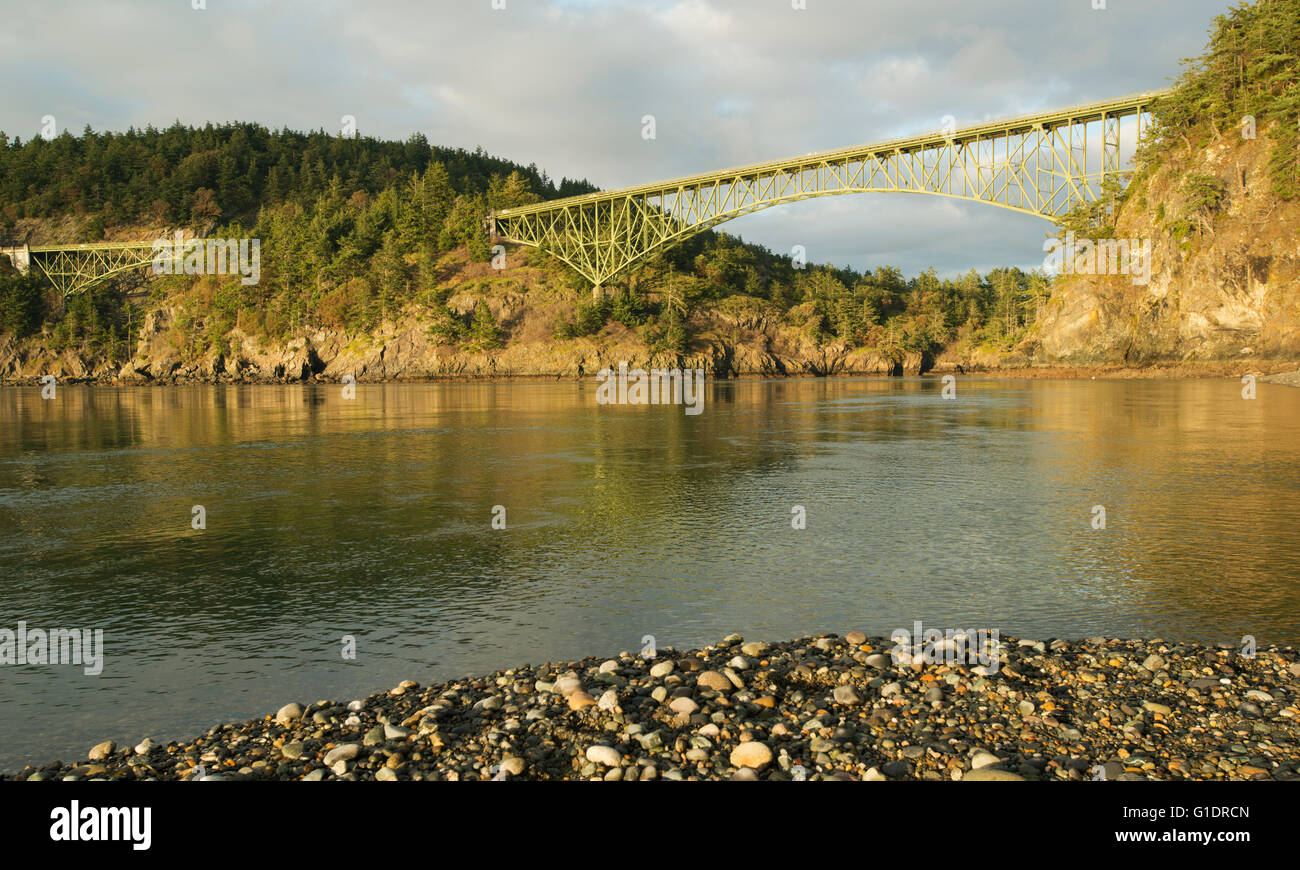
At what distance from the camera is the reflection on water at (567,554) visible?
917 centimetres

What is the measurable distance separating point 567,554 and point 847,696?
7637mm

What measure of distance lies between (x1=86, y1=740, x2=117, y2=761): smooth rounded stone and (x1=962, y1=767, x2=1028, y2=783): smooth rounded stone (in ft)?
22.8

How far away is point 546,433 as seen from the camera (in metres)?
37.2

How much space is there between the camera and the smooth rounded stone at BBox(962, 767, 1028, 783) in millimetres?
5832

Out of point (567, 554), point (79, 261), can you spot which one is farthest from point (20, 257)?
point (567, 554)

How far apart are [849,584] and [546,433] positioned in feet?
86.9

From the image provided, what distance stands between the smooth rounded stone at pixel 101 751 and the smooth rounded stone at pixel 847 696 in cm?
635

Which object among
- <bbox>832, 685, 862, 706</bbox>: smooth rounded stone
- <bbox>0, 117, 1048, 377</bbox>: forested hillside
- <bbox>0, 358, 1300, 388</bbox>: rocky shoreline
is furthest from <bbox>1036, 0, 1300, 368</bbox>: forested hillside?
<bbox>832, 685, 862, 706</bbox>: smooth rounded stone

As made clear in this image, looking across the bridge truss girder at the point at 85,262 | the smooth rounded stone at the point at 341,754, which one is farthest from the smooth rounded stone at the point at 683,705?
the bridge truss girder at the point at 85,262

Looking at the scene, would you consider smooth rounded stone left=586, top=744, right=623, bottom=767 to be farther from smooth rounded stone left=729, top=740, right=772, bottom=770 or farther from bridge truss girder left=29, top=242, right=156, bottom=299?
bridge truss girder left=29, top=242, right=156, bottom=299

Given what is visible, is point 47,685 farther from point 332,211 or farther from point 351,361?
point 332,211

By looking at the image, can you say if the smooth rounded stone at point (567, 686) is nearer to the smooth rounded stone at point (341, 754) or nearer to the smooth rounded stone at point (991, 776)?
the smooth rounded stone at point (341, 754)

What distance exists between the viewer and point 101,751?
6.65 meters

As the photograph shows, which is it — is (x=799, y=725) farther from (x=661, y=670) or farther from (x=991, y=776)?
(x=661, y=670)
